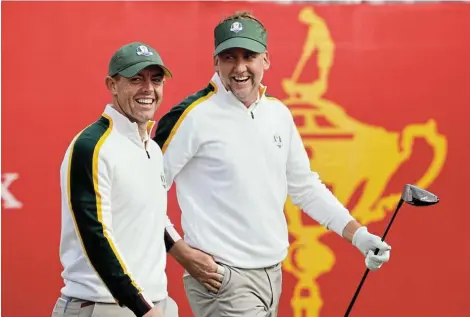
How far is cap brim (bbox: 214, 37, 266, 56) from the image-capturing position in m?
3.16

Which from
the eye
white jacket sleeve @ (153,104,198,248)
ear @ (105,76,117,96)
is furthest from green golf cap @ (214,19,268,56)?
ear @ (105,76,117,96)

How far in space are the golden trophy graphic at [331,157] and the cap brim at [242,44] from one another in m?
1.72

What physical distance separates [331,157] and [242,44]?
1870 millimetres

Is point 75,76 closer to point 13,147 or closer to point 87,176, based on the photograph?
point 13,147

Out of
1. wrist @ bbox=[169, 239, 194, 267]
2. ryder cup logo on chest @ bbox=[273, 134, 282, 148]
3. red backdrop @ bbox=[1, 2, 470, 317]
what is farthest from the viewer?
red backdrop @ bbox=[1, 2, 470, 317]

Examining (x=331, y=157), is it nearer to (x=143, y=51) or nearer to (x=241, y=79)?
(x=241, y=79)

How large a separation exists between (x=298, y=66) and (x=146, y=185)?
95.5 inches

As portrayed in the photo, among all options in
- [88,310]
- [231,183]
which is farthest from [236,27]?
[88,310]

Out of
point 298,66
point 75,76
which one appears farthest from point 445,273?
point 75,76

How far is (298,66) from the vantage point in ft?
16.1

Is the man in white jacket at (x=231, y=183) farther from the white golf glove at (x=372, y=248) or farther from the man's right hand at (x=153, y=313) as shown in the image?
the man's right hand at (x=153, y=313)

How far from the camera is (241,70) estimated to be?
3193 millimetres

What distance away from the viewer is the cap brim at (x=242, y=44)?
316 cm

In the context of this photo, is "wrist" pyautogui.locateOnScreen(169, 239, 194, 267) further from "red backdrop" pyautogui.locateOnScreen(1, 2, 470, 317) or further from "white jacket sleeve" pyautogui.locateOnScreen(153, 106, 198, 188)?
"red backdrop" pyautogui.locateOnScreen(1, 2, 470, 317)
